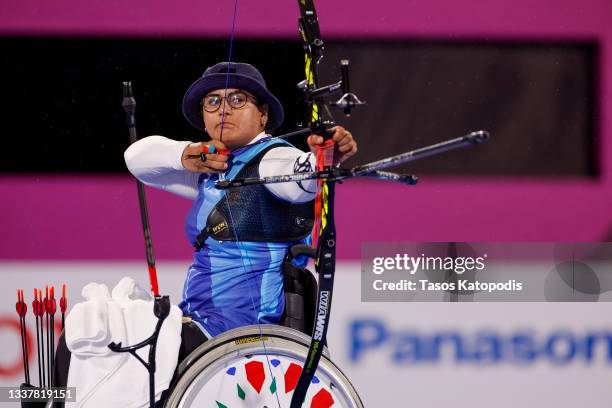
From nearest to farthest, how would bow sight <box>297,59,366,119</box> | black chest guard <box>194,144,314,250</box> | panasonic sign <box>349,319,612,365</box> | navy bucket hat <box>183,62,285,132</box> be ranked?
bow sight <box>297,59,366,119</box> → black chest guard <box>194,144,314,250</box> → navy bucket hat <box>183,62,285,132</box> → panasonic sign <box>349,319,612,365</box>

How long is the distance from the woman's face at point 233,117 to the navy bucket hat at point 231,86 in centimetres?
2

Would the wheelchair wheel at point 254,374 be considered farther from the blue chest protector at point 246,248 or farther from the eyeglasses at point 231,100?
the eyeglasses at point 231,100

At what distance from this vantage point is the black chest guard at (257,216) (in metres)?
2.06

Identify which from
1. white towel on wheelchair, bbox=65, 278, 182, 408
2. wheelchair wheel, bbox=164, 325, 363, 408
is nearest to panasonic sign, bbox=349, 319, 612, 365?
Result: wheelchair wheel, bbox=164, 325, 363, 408

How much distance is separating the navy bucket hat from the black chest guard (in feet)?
0.63

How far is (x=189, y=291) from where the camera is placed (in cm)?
216

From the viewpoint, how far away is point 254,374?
1836 millimetres

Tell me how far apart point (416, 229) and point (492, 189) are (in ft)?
0.93

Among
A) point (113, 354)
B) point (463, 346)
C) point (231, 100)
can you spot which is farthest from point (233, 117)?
point (463, 346)

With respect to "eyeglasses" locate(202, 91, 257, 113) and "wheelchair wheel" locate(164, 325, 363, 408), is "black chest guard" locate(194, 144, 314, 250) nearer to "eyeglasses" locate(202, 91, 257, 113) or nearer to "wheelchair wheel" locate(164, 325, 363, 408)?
"eyeglasses" locate(202, 91, 257, 113)

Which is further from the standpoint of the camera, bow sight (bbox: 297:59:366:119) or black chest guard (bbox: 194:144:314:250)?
black chest guard (bbox: 194:144:314:250)

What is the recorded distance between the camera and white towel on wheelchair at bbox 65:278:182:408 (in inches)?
73.0

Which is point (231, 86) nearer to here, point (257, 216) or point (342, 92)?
point (257, 216)

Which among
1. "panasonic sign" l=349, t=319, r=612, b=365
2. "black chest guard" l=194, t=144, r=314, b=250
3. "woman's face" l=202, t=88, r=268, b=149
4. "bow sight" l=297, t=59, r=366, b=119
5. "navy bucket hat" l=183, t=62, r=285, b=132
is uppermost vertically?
"navy bucket hat" l=183, t=62, r=285, b=132
